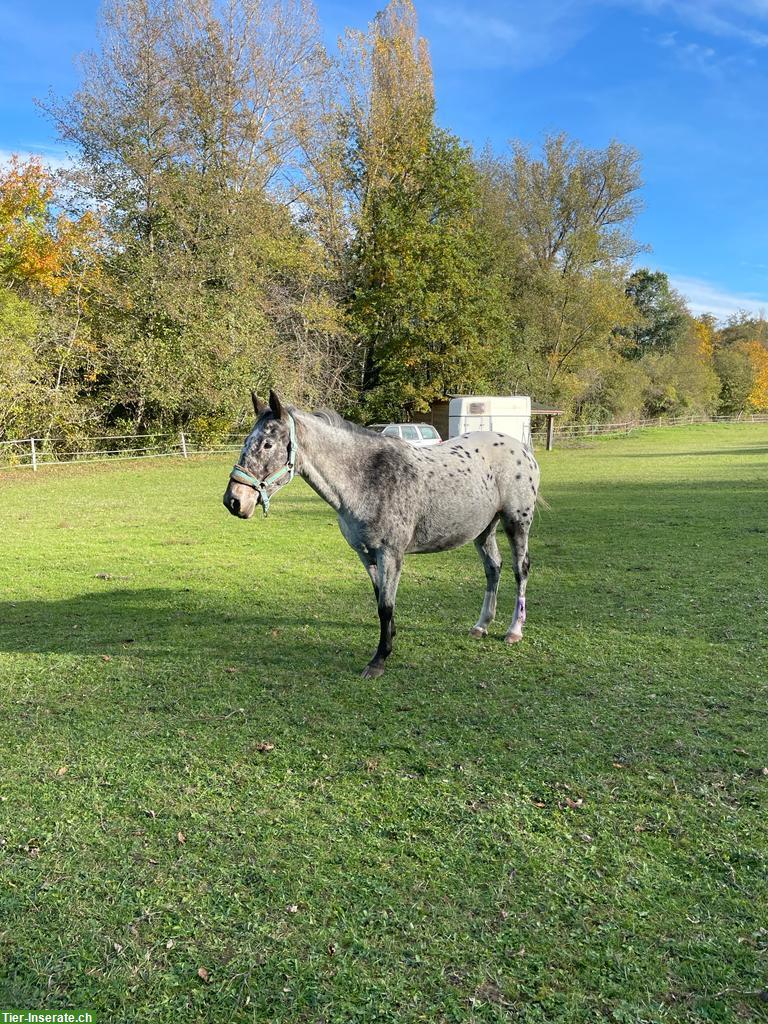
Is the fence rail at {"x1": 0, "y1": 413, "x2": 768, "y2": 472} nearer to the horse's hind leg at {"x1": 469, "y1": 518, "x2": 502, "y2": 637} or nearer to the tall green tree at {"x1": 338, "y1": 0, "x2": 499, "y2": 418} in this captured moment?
the tall green tree at {"x1": 338, "y1": 0, "x2": 499, "y2": 418}

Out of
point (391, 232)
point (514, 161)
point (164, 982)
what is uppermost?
point (514, 161)

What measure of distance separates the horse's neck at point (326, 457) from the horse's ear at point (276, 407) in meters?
0.19

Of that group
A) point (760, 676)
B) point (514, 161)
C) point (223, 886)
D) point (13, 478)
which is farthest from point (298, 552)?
point (514, 161)

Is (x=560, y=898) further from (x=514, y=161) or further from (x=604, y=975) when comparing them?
(x=514, y=161)

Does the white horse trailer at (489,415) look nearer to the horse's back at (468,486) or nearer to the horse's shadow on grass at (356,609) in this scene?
the horse's shadow on grass at (356,609)

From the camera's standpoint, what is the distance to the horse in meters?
4.62

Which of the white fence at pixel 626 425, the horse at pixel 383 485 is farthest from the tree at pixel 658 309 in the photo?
the horse at pixel 383 485

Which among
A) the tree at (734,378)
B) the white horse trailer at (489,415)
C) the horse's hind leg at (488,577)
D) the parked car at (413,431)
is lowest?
the horse's hind leg at (488,577)

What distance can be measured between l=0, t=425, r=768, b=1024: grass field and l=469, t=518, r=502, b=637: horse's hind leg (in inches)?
8.2

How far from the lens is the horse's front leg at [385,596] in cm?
507

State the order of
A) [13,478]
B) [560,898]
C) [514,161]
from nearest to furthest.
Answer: [560,898]
[13,478]
[514,161]

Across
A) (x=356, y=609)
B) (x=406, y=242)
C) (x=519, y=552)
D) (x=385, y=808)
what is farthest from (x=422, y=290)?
(x=385, y=808)

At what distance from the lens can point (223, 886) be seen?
2.62 meters

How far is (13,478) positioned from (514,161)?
36.8m
